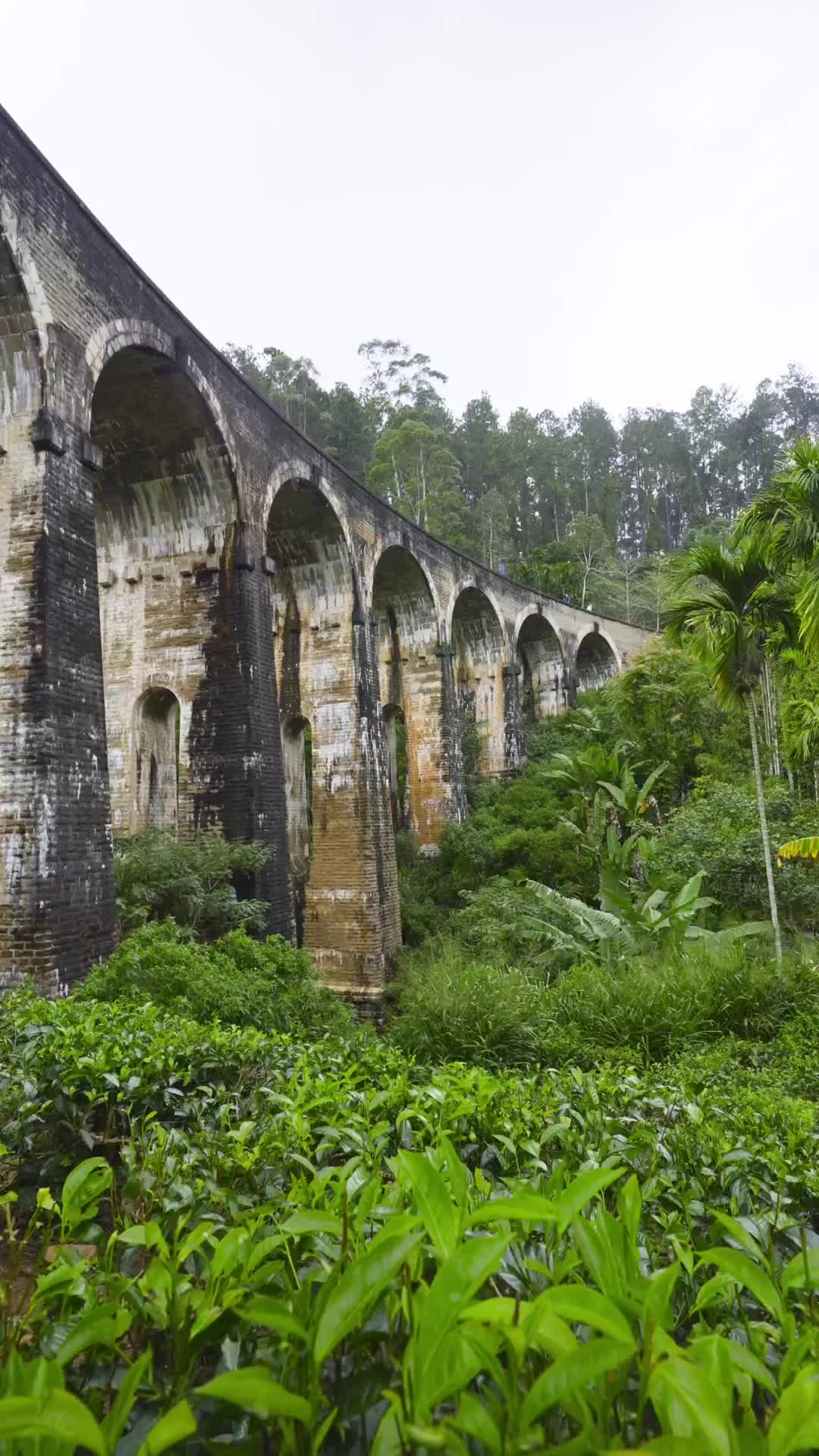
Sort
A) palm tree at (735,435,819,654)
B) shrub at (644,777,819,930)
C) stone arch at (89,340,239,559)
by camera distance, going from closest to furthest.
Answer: palm tree at (735,435,819,654), stone arch at (89,340,239,559), shrub at (644,777,819,930)

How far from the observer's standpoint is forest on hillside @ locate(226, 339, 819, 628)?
35.6 m

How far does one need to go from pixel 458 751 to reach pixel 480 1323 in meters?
16.4

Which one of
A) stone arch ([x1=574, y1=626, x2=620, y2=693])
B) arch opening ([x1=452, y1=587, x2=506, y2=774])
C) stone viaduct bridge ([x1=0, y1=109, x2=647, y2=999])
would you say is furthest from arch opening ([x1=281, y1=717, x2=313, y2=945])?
stone arch ([x1=574, y1=626, x2=620, y2=693])

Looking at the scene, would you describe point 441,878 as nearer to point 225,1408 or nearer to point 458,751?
point 458,751

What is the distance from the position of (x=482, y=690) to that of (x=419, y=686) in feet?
16.4

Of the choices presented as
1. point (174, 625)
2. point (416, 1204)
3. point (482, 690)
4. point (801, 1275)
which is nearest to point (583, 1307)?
point (416, 1204)

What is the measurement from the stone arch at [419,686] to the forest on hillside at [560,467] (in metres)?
16.9

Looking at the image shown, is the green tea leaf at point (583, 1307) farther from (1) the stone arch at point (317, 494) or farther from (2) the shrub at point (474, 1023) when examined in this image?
(1) the stone arch at point (317, 494)

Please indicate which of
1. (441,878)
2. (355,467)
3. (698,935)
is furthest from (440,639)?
(355,467)

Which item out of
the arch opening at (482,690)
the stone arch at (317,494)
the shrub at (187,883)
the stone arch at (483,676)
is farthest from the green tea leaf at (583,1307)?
the arch opening at (482,690)

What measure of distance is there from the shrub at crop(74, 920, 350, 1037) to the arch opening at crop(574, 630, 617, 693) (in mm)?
23552

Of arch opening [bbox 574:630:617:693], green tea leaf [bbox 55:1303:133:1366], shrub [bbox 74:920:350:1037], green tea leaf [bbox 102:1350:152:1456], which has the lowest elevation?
shrub [bbox 74:920:350:1037]

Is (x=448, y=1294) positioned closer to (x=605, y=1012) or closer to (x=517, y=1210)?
(x=517, y=1210)

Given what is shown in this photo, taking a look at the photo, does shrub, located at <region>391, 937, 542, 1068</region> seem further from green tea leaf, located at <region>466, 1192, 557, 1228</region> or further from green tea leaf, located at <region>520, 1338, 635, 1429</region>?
green tea leaf, located at <region>520, 1338, 635, 1429</region>
